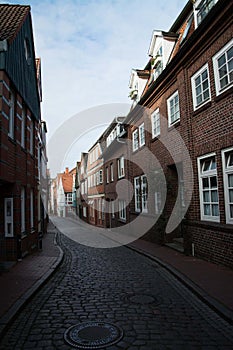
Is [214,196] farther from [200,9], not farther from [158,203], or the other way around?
[200,9]

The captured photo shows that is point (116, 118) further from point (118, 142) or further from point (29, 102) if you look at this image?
point (29, 102)

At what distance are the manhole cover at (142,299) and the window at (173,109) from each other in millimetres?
7369

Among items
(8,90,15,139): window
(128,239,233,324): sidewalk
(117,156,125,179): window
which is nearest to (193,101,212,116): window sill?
(128,239,233,324): sidewalk

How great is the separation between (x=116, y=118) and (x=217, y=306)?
19.6m

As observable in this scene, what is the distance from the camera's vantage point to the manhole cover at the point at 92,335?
4223mm

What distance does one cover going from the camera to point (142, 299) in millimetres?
6238

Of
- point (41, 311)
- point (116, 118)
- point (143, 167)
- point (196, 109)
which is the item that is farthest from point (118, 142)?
point (41, 311)

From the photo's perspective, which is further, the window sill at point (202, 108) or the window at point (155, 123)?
the window at point (155, 123)

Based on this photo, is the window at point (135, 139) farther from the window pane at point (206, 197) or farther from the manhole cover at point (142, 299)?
the manhole cover at point (142, 299)

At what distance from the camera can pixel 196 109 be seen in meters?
10.1

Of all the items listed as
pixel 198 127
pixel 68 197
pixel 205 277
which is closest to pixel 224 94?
pixel 198 127

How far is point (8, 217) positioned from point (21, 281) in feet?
10.5

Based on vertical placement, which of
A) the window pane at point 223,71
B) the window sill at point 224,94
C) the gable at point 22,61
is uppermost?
the gable at point 22,61

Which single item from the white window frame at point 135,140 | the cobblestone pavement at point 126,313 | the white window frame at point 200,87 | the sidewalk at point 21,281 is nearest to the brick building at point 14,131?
the sidewalk at point 21,281
